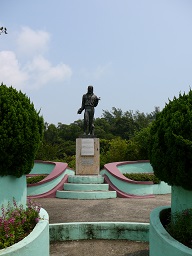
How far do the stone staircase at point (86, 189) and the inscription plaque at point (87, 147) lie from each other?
1452mm

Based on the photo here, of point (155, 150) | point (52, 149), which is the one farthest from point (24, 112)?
point (52, 149)

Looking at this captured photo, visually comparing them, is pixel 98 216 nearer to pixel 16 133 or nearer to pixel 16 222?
pixel 16 222

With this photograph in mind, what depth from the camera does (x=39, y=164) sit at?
54.7ft

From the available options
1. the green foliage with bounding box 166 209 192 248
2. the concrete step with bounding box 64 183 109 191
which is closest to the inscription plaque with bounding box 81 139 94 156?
the concrete step with bounding box 64 183 109 191

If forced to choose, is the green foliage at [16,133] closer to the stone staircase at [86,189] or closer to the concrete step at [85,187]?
the stone staircase at [86,189]

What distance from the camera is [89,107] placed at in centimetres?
1368

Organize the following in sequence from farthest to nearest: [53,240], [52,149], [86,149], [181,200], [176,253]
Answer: [52,149], [86,149], [53,240], [181,200], [176,253]

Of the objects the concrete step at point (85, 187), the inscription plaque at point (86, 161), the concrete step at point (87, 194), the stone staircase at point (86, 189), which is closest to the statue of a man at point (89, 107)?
the inscription plaque at point (86, 161)

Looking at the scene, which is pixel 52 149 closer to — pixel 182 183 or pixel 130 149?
pixel 130 149

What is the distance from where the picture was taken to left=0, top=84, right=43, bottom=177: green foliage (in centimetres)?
420

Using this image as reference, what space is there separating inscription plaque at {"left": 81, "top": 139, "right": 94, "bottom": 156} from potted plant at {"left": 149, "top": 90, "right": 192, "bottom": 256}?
843 centimetres

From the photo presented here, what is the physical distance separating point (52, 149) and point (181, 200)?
2053cm

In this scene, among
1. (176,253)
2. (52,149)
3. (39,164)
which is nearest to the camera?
(176,253)

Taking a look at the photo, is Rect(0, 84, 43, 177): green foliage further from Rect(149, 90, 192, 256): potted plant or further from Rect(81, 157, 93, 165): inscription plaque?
Result: Rect(81, 157, 93, 165): inscription plaque
